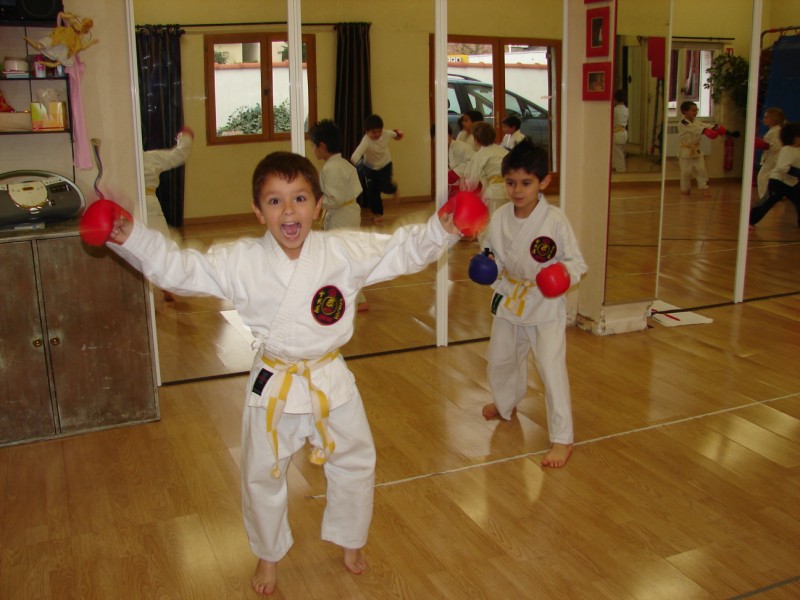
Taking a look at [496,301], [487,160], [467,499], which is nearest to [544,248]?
[496,301]

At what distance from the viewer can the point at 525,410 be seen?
375 centimetres

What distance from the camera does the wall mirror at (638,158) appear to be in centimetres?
461

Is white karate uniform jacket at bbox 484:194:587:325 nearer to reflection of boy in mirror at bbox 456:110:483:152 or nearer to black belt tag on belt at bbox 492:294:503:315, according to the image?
black belt tag on belt at bbox 492:294:503:315

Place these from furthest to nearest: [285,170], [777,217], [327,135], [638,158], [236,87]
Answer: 1. [777,217]
2. [638,158]
3. [327,135]
4. [236,87]
5. [285,170]

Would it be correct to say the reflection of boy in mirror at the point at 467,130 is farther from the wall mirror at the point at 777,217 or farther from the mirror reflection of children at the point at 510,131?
the wall mirror at the point at 777,217

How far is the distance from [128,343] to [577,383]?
6.90 feet

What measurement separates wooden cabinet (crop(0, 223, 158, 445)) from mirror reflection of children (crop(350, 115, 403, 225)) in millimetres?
1520

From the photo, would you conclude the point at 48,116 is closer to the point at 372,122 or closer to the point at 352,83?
the point at 352,83

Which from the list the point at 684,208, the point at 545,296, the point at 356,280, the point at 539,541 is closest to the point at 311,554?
the point at 539,541

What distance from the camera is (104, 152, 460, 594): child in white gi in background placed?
218 cm

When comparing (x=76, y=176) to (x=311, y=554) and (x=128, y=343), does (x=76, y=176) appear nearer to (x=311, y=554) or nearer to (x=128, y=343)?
(x=128, y=343)

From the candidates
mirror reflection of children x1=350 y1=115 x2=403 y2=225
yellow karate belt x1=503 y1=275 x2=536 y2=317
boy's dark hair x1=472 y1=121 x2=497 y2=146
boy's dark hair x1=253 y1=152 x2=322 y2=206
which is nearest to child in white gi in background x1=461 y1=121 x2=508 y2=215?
boy's dark hair x1=472 y1=121 x2=497 y2=146

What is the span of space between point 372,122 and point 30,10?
69.6 inches

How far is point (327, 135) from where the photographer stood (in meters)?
4.38
